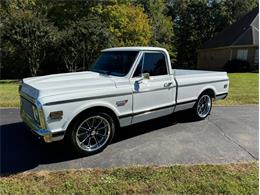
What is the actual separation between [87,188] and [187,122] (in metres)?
3.68

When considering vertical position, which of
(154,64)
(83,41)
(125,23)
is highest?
(125,23)

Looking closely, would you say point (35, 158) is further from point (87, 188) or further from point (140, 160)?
point (140, 160)

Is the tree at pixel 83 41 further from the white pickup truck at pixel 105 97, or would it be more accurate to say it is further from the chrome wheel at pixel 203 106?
the chrome wheel at pixel 203 106

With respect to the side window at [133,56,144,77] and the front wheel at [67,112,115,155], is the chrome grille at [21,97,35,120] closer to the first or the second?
the front wheel at [67,112,115,155]

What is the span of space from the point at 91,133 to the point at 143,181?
56.5 inches

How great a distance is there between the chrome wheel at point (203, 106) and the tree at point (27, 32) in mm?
13307

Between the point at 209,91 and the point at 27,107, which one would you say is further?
the point at 209,91

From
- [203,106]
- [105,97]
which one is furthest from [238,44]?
[105,97]

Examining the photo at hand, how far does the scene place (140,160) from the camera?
4.29 m

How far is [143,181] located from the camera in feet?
11.8

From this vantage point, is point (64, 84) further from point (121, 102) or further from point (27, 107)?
point (121, 102)

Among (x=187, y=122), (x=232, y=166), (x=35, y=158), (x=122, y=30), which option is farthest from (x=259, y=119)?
(x=122, y=30)

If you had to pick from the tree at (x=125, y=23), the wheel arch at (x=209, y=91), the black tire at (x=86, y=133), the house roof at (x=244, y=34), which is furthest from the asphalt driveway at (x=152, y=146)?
the house roof at (x=244, y=34)

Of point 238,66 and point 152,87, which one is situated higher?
point 152,87
